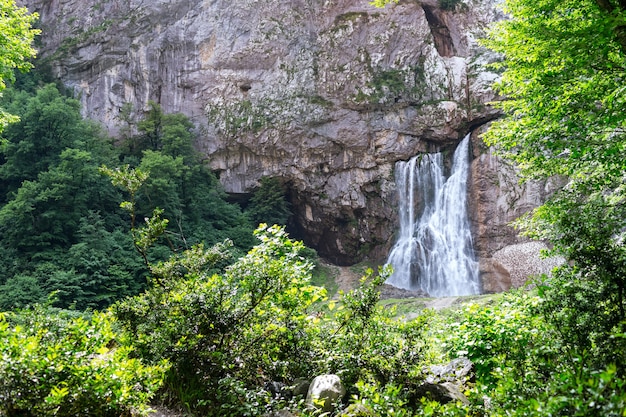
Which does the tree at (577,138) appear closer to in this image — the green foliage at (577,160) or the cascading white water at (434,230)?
the green foliage at (577,160)

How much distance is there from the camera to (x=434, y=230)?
1088 inches

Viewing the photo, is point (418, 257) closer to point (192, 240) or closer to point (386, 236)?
point (386, 236)

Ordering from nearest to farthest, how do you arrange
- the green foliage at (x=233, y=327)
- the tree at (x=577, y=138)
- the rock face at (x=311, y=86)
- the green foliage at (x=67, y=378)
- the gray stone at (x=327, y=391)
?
the green foliage at (x=67, y=378) < the tree at (x=577, y=138) < the gray stone at (x=327, y=391) < the green foliage at (x=233, y=327) < the rock face at (x=311, y=86)

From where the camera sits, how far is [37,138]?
25.6m

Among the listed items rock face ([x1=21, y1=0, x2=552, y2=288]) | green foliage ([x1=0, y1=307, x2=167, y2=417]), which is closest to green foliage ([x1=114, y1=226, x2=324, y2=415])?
green foliage ([x1=0, y1=307, x2=167, y2=417])

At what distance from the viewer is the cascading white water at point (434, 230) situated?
Answer: 26.3 meters

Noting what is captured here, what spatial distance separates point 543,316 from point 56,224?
971 inches

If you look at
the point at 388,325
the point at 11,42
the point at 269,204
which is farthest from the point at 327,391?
the point at 269,204

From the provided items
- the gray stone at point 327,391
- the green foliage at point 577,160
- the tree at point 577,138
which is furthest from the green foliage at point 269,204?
the gray stone at point 327,391

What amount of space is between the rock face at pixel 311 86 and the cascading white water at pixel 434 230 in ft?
3.39

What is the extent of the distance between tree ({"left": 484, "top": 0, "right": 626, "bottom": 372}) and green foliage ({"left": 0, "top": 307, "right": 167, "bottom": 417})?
3.47 m

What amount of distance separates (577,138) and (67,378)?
7.32m

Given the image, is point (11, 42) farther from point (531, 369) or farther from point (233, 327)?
point (531, 369)

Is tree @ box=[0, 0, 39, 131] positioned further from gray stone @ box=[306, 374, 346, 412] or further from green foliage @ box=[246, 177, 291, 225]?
green foliage @ box=[246, 177, 291, 225]
